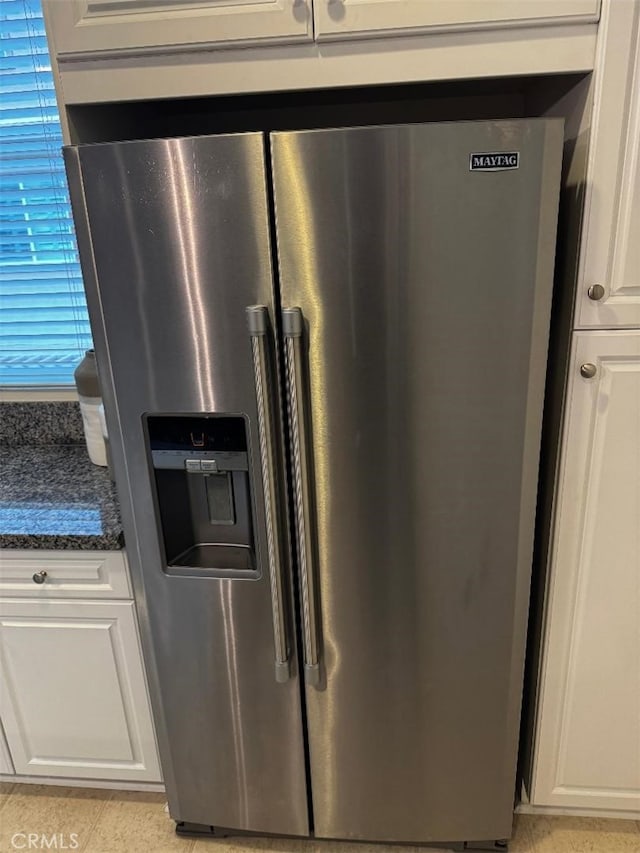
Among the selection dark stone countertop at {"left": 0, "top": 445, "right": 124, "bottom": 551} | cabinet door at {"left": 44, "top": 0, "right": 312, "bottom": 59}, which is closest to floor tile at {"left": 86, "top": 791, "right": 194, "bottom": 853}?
dark stone countertop at {"left": 0, "top": 445, "right": 124, "bottom": 551}

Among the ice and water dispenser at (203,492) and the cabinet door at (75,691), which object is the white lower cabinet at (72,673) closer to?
the cabinet door at (75,691)

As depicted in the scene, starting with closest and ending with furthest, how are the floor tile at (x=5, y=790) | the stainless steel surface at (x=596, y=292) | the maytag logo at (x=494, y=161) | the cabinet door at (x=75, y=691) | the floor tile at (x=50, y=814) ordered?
the maytag logo at (x=494, y=161), the stainless steel surface at (x=596, y=292), the cabinet door at (x=75, y=691), the floor tile at (x=50, y=814), the floor tile at (x=5, y=790)

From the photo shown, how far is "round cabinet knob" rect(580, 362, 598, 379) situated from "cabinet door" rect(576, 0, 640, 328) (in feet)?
0.26

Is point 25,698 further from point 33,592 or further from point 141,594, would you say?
point 141,594

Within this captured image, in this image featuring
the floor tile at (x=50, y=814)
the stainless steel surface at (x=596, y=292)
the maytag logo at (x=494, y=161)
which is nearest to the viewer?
the maytag logo at (x=494, y=161)

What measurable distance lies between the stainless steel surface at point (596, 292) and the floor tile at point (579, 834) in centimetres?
137

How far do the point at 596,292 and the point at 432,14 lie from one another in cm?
58

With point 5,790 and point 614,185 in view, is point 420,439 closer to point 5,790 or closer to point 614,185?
point 614,185

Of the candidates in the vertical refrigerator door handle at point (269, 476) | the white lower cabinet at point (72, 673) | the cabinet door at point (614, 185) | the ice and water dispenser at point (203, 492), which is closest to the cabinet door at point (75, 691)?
the white lower cabinet at point (72, 673)

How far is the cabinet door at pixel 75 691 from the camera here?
5.35 ft

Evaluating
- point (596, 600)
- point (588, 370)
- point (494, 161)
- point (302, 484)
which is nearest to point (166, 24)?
point (494, 161)

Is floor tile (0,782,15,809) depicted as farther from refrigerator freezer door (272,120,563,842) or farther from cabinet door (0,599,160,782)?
refrigerator freezer door (272,120,563,842)

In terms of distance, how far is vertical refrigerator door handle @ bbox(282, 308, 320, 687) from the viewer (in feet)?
3.93

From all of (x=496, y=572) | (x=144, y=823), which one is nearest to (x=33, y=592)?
(x=144, y=823)
